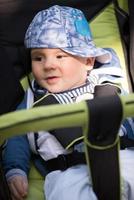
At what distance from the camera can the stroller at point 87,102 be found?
0.88 meters

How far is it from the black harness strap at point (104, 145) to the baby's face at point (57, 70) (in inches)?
Answer: 21.1

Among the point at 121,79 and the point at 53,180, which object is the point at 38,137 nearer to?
the point at 53,180

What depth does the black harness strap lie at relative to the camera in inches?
35.5

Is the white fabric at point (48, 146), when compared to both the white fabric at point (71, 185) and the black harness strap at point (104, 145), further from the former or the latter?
the black harness strap at point (104, 145)

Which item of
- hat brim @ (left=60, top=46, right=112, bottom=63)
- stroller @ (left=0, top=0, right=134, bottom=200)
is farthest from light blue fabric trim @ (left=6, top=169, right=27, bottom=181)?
hat brim @ (left=60, top=46, right=112, bottom=63)

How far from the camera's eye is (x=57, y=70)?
4.99 feet

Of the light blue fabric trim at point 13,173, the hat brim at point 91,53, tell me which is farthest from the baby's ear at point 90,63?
the light blue fabric trim at point 13,173

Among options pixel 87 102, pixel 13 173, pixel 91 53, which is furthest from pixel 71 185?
pixel 91 53

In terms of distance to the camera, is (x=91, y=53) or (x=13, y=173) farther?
(x=91, y=53)

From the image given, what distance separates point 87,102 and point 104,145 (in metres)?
0.11

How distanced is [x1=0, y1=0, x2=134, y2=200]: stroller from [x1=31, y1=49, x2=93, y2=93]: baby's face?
12 centimetres

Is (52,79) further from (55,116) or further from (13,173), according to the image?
(55,116)

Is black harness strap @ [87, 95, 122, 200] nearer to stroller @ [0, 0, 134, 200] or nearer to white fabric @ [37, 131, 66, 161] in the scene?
stroller @ [0, 0, 134, 200]

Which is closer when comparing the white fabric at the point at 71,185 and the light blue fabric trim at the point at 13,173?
the white fabric at the point at 71,185
